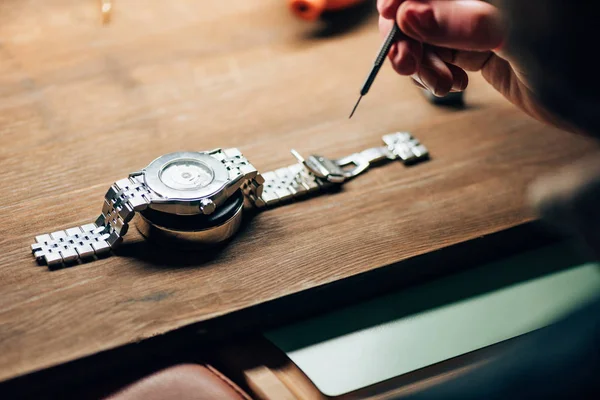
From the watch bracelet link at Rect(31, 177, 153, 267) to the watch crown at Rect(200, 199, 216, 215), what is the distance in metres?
0.06

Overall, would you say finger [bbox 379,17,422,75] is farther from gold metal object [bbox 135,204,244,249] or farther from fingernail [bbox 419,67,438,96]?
gold metal object [bbox 135,204,244,249]

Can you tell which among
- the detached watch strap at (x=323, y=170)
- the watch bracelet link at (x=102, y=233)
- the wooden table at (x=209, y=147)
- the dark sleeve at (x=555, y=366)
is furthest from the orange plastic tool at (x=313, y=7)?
the dark sleeve at (x=555, y=366)

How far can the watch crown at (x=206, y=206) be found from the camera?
0.80 m

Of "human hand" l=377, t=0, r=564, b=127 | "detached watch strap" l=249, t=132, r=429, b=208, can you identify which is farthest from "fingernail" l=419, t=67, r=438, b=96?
"detached watch strap" l=249, t=132, r=429, b=208

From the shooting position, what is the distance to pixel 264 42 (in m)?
1.22

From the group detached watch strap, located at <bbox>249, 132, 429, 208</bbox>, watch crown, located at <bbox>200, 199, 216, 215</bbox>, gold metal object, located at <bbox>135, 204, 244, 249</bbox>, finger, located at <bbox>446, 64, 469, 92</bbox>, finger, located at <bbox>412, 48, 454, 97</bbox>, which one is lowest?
detached watch strap, located at <bbox>249, 132, 429, 208</bbox>

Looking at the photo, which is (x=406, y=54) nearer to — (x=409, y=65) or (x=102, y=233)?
(x=409, y=65)

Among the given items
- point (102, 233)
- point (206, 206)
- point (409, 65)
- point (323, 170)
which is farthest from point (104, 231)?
point (409, 65)

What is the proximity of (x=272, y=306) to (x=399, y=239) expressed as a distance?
0.19 m

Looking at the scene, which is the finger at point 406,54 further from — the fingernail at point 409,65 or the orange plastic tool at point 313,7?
the orange plastic tool at point 313,7

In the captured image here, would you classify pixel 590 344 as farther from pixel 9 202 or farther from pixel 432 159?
pixel 9 202

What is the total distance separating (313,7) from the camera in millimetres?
1250

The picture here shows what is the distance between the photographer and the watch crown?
0.80 metres

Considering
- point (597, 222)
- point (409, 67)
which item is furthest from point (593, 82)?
point (409, 67)
